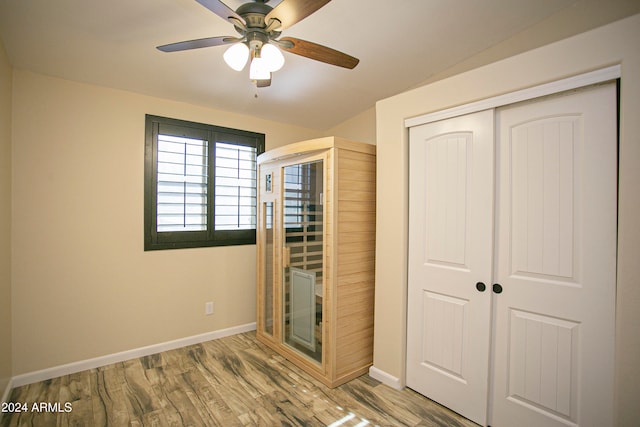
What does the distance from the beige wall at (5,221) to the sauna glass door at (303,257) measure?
2039mm

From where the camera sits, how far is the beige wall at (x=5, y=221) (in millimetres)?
2064

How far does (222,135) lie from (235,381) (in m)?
2.44

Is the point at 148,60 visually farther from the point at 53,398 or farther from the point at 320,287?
the point at 53,398

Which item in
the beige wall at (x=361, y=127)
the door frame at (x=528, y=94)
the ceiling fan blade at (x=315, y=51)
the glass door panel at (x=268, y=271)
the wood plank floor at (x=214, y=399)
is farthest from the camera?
the beige wall at (x=361, y=127)

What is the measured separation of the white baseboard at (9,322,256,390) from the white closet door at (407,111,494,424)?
203 cm

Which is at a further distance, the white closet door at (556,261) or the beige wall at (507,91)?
the white closet door at (556,261)

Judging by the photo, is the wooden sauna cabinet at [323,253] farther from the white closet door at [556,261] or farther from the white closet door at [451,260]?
the white closet door at [556,261]

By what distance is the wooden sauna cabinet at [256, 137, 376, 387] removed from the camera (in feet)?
7.89

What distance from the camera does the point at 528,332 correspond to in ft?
A: 5.87

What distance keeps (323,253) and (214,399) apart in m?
1.36

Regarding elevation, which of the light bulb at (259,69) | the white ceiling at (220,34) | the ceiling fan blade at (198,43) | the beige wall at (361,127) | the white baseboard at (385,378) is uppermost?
the white ceiling at (220,34)

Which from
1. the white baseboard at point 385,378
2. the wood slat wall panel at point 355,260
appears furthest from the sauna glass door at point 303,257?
the white baseboard at point 385,378

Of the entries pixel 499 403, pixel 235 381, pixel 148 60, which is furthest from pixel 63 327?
pixel 499 403

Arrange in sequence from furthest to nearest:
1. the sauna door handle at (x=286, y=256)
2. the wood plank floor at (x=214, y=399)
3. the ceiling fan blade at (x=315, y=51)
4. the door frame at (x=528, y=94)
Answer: the sauna door handle at (x=286, y=256)
the wood plank floor at (x=214, y=399)
the ceiling fan blade at (x=315, y=51)
the door frame at (x=528, y=94)
